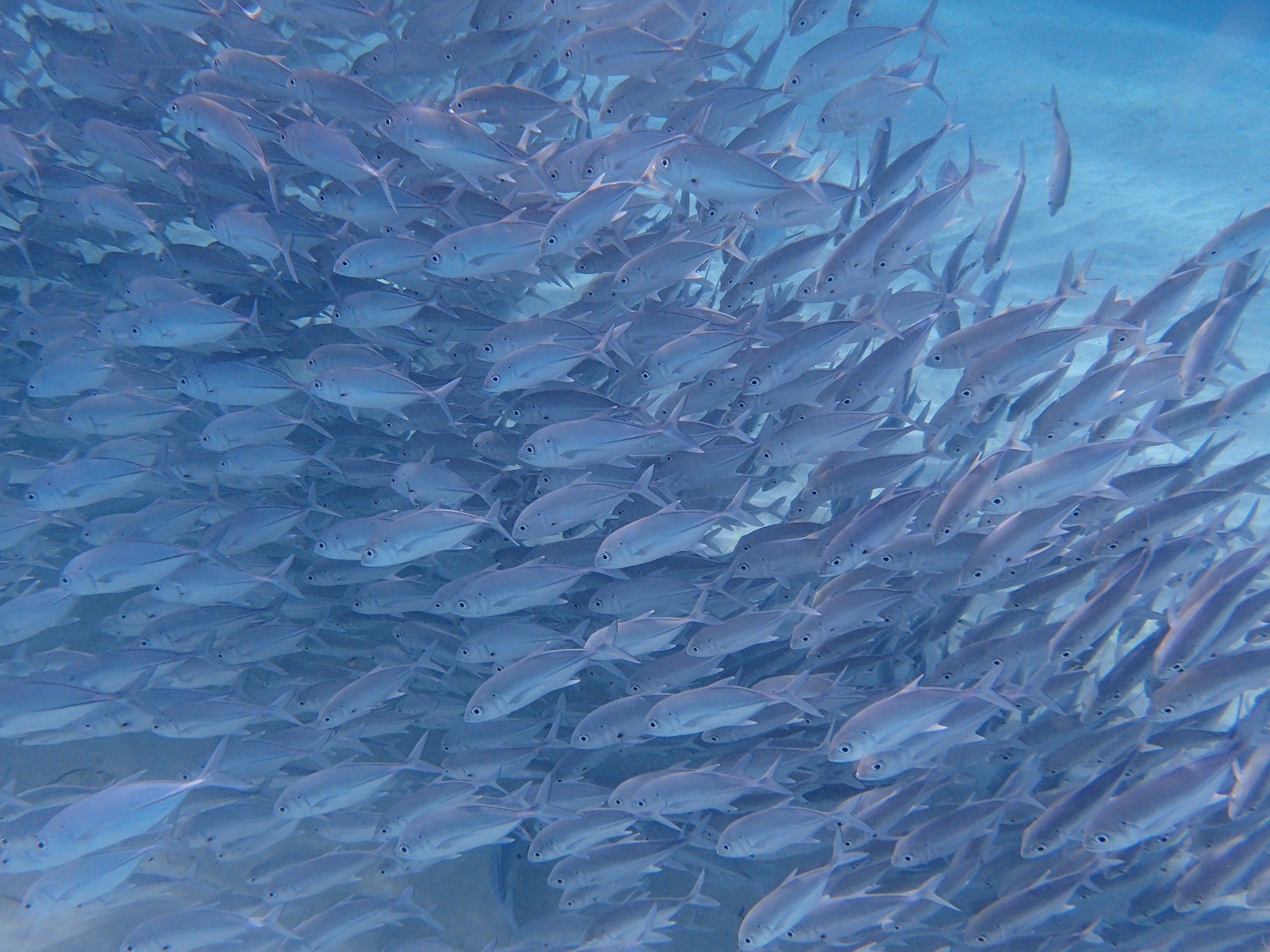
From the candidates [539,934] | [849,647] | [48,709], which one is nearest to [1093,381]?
[849,647]

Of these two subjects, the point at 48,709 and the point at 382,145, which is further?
the point at 382,145

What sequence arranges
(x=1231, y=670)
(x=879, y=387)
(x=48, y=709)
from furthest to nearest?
(x=879, y=387) < (x=48, y=709) < (x=1231, y=670)

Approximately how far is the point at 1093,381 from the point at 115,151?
5490mm

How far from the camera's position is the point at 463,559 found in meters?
4.20

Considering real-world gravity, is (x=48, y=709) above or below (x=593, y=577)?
below

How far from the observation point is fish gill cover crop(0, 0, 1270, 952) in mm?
3113

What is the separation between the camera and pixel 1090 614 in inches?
121

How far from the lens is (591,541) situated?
365cm

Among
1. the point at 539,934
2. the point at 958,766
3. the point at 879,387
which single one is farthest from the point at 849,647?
the point at 539,934

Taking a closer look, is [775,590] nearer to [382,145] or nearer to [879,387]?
[879,387]

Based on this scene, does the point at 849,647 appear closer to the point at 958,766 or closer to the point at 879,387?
the point at 958,766

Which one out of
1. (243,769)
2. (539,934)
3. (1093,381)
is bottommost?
(539,934)

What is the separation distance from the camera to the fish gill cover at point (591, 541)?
311cm

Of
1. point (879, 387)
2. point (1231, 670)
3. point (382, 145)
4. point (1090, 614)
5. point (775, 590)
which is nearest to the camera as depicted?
point (1231, 670)
